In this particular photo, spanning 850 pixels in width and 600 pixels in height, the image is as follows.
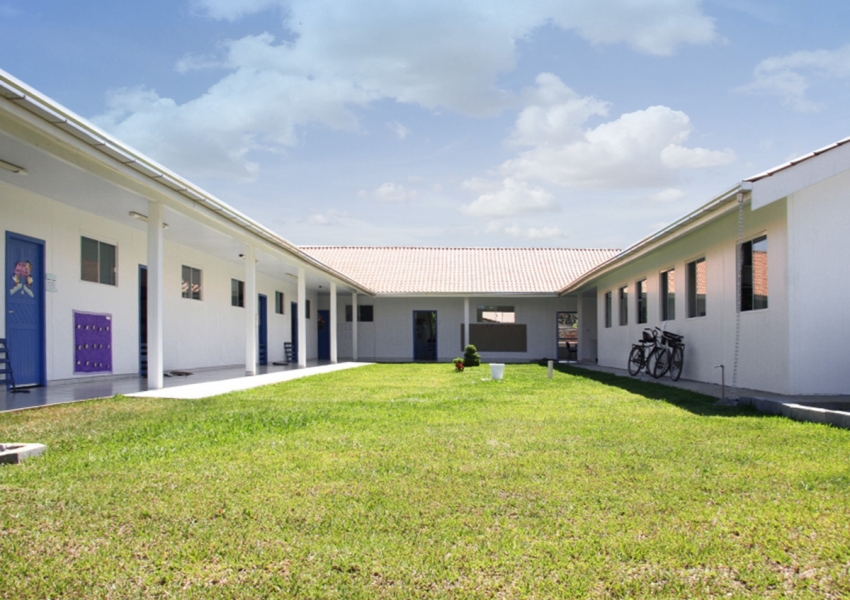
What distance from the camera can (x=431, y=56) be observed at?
1284 centimetres

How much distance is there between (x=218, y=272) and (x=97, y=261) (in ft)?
18.8

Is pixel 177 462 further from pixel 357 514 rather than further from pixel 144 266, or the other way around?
pixel 144 266

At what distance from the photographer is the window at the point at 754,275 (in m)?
10.2

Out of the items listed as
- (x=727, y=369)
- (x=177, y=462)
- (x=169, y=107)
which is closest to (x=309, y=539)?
(x=177, y=462)

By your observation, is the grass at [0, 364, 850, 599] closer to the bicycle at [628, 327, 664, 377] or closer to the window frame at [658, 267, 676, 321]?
the bicycle at [628, 327, 664, 377]

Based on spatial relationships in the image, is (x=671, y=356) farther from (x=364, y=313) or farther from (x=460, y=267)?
(x=364, y=313)

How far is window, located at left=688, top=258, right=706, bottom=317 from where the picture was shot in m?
12.9

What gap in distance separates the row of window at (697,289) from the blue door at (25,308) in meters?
10.4

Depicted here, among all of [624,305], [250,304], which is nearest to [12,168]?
[250,304]

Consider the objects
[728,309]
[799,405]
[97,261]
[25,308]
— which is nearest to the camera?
[799,405]

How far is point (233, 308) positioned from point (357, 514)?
1677 centimetres

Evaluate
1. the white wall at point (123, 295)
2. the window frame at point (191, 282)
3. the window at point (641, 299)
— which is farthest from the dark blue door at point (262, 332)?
the window at point (641, 299)

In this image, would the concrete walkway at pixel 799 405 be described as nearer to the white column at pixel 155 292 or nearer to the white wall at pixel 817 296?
the white wall at pixel 817 296

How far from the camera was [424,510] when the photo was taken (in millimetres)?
3721
